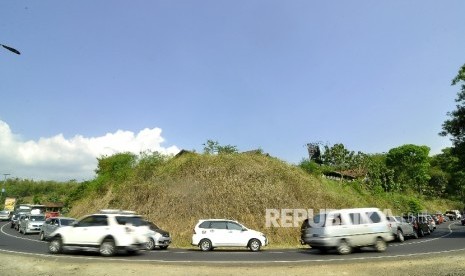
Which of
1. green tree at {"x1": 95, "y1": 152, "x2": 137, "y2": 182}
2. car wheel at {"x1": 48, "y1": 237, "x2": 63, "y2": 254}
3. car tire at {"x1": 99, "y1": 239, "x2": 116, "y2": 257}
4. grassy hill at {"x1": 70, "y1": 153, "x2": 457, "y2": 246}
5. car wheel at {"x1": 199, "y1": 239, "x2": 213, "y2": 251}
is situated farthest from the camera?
green tree at {"x1": 95, "y1": 152, "x2": 137, "y2": 182}

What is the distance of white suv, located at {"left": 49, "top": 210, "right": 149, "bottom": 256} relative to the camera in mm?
16625

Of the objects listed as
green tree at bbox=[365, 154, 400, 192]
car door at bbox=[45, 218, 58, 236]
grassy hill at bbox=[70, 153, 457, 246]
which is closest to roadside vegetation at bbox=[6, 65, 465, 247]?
grassy hill at bbox=[70, 153, 457, 246]

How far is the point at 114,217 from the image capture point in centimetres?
1709

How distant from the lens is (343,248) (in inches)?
722

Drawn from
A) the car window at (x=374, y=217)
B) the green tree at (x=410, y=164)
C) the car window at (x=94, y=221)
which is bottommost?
the car window at (x=94, y=221)

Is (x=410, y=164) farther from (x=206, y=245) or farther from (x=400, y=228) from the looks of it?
(x=206, y=245)

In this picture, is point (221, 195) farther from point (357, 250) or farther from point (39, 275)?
point (39, 275)

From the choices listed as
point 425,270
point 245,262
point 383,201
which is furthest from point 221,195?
point 383,201

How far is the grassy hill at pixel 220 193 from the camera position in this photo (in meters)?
29.1

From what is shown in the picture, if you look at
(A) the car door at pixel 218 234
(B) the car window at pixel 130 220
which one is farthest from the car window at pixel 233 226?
(B) the car window at pixel 130 220

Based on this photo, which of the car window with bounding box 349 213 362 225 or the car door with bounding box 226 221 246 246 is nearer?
the car window with bounding box 349 213 362 225

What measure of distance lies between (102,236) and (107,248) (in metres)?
0.56

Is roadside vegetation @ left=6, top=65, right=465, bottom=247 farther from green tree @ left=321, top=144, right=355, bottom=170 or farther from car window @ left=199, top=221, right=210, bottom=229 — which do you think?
green tree @ left=321, top=144, right=355, bottom=170

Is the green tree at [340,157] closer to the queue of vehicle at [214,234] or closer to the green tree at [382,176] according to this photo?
the green tree at [382,176]
